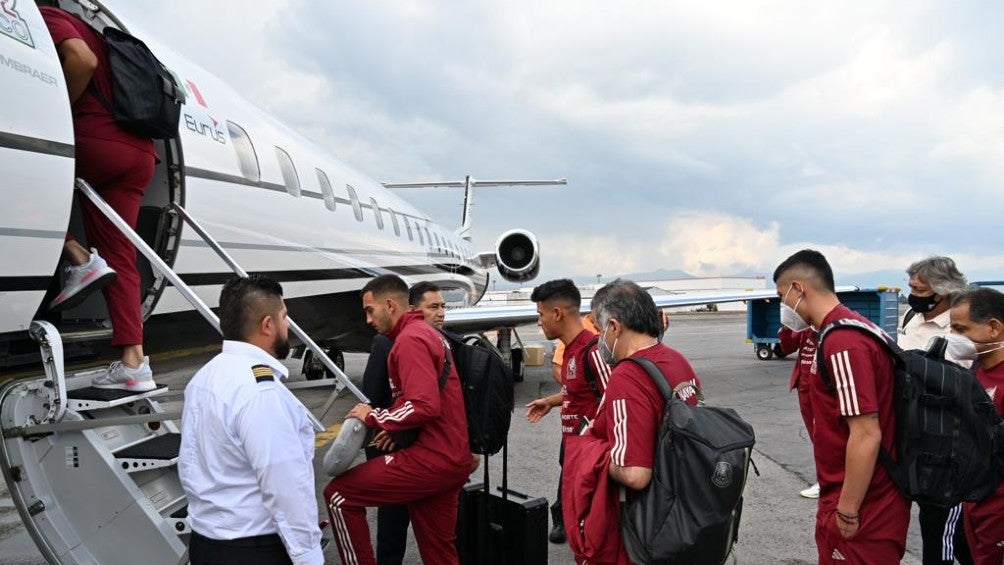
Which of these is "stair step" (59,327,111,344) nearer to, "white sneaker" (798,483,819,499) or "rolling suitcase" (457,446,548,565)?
"rolling suitcase" (457,446,548,565)

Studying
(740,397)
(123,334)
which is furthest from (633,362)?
(740,397)

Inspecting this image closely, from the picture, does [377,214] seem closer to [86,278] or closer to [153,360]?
[153,360]

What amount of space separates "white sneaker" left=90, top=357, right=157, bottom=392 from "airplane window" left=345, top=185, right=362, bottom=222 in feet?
15.2

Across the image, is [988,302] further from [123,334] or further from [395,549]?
[123,334]

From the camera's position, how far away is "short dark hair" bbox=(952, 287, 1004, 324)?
356cm

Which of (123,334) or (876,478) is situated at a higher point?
(123,334)

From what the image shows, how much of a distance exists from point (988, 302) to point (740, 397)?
822 cm

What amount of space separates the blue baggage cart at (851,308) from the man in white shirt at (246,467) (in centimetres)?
1352

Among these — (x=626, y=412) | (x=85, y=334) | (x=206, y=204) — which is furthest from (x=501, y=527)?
(x=206, y=204)

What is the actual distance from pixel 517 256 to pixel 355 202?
1012 centimetres

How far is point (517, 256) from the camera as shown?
714 inches

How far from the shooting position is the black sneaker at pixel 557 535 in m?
5.19

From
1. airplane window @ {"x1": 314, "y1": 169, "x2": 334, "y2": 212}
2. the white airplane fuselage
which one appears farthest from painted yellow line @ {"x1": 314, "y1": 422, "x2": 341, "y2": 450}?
airplane window @ {"x1": 314, "y1": 169, "x2": 334, "y2": 212}

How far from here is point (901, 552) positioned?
285 centimetres
